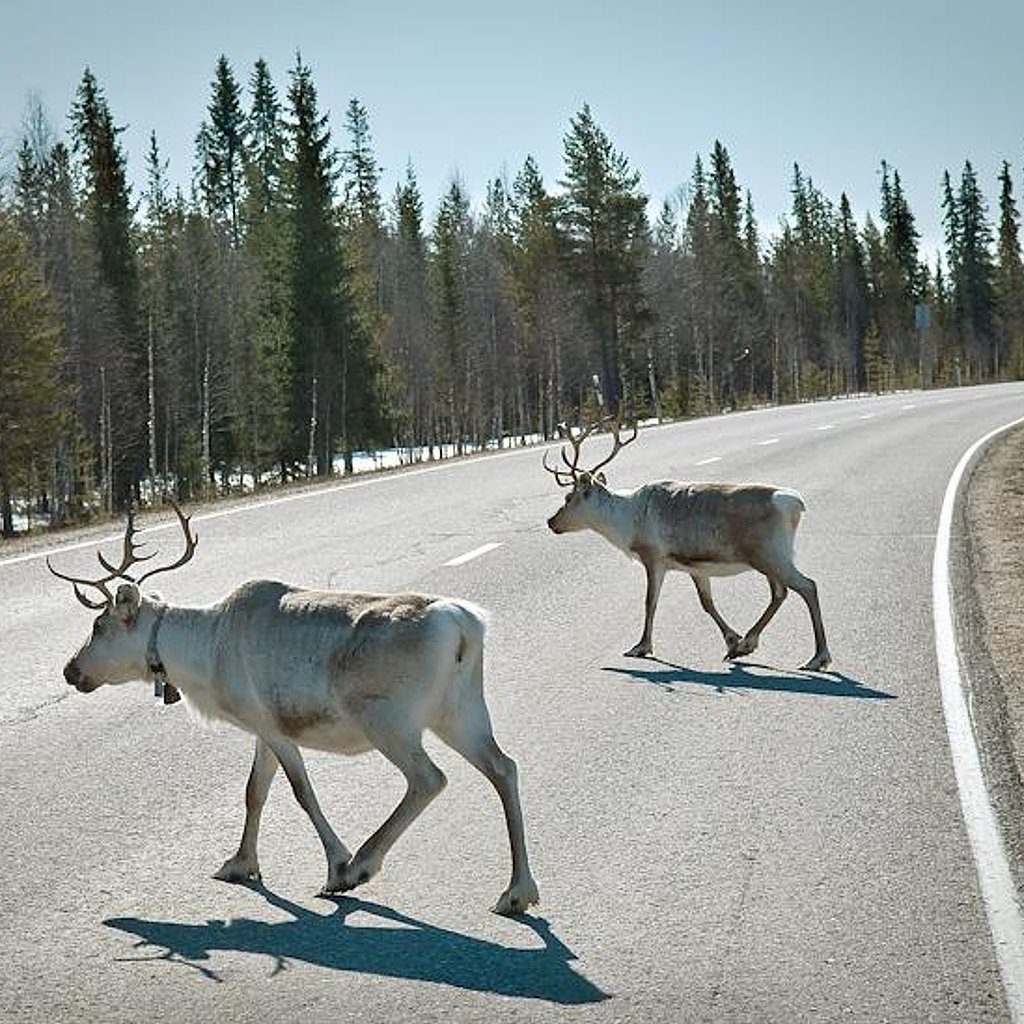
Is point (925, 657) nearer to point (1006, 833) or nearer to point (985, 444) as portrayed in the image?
point (1006, 833)

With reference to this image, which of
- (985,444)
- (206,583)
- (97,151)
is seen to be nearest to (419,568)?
(206,583)

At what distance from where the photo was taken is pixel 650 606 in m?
10.9

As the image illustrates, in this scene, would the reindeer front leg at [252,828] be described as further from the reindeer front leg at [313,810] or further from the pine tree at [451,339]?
the pine tree at [451,339]

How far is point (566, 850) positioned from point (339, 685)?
1233 millimetres

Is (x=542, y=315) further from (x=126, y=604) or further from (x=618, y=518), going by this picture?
(x=126, y=604)

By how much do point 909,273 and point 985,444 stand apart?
289 feet

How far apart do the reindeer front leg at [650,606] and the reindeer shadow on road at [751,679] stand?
9.3 inches

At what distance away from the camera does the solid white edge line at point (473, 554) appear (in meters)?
14.8

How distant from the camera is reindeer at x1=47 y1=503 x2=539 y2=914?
227 inches

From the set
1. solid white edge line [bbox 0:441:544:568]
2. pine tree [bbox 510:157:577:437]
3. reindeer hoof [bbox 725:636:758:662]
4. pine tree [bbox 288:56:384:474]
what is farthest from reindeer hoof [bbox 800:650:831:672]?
pine tree [bbox 510:157:577:437]

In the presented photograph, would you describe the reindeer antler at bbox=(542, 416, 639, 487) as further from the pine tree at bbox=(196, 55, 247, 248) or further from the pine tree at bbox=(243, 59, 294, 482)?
the pine tree at bbox=(196, 55, 247, 248)

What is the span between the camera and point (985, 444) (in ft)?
94.3

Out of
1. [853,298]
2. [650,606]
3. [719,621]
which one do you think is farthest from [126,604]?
[853,298]

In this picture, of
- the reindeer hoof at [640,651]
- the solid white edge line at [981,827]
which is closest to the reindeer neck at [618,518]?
the reindeer hoof at [640,651]
